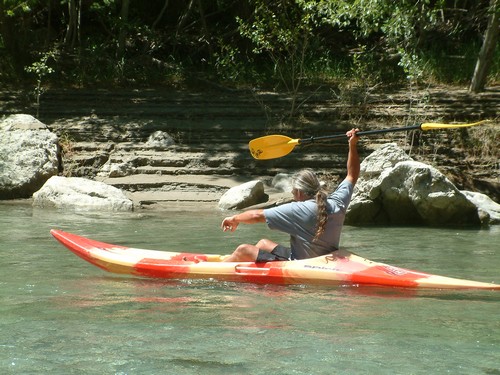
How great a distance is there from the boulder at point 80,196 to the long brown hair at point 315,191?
5.52 m

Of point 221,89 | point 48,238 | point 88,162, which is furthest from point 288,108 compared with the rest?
point 48,238

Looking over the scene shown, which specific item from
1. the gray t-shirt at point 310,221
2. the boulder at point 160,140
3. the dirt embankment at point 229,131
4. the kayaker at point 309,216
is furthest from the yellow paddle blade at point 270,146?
the boulder at point 160,140

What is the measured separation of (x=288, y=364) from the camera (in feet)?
13.8

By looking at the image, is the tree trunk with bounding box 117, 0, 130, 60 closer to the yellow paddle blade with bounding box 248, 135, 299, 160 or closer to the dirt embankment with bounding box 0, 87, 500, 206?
the dirt embankment with bounding box 0, 87, 500, 206

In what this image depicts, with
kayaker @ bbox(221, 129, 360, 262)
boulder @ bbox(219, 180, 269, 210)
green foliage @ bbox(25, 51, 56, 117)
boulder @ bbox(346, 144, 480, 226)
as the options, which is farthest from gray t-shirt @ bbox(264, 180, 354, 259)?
green foliage @ bbox(25, 51, 56, 117)

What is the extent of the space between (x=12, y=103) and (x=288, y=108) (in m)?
4.46

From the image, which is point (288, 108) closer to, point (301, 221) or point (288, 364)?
point (301, 221)

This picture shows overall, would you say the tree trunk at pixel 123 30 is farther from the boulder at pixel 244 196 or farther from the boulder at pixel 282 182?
the boulder at pixel 244 196

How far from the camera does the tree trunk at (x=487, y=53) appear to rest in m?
12.8

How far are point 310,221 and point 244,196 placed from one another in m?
5.26

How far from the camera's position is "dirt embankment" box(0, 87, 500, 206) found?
1226cm

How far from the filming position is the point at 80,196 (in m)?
11.4

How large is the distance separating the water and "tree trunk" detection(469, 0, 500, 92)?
5781mm

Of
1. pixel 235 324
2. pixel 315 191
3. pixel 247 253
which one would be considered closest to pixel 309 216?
pixel 315 191
